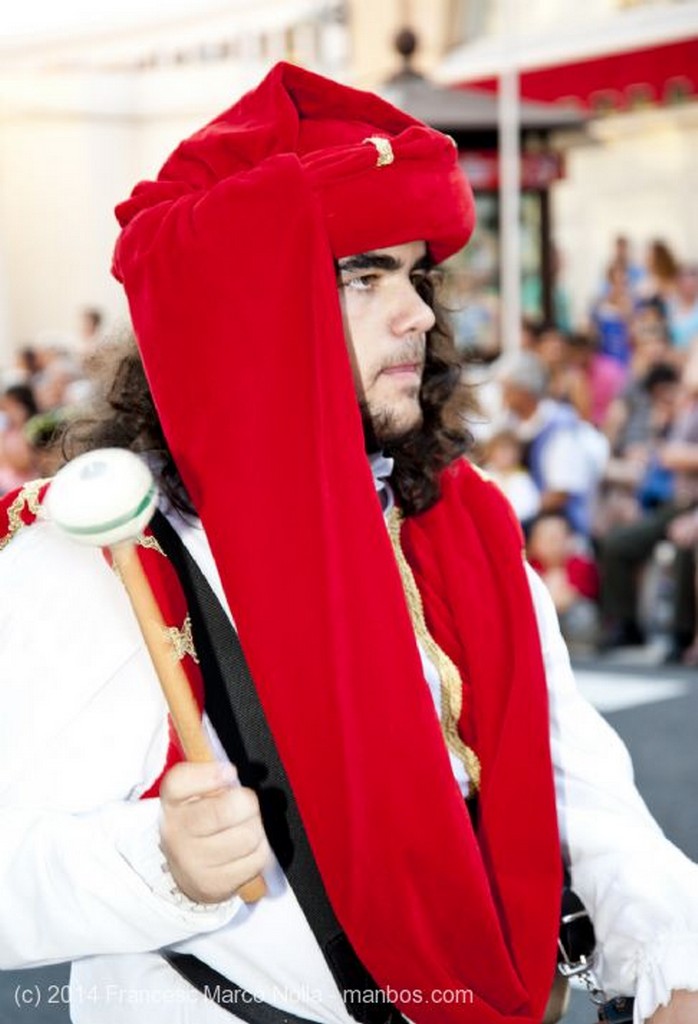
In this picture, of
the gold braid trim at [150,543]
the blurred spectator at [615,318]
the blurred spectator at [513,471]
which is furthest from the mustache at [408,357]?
the blurred spectator at [615,318]

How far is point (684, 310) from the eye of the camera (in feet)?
27.1

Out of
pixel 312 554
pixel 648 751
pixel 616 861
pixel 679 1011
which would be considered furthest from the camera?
pixel 648 751

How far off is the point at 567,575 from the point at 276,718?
524 cm

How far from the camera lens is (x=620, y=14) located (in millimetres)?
10516

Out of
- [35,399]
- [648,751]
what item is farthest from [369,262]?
[35,399]

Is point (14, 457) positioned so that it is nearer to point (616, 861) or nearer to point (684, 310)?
point (684, 310)

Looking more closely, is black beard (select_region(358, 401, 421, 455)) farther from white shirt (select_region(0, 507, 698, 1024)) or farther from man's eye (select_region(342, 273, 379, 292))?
white shirt (select_region(0, 507, 698, 1024))

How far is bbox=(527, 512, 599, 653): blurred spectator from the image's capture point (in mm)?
6516

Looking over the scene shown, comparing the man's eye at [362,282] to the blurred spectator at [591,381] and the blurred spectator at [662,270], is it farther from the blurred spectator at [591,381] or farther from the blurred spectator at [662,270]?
the blurred spectator at [662,270]

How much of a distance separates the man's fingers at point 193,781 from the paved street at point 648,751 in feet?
5.29

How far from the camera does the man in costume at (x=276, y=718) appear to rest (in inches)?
58.3

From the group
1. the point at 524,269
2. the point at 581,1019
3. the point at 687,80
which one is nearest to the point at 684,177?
the point at 524,269

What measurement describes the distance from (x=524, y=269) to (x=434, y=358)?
405 inches

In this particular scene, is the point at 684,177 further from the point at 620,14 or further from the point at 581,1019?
the point at 581,1019
